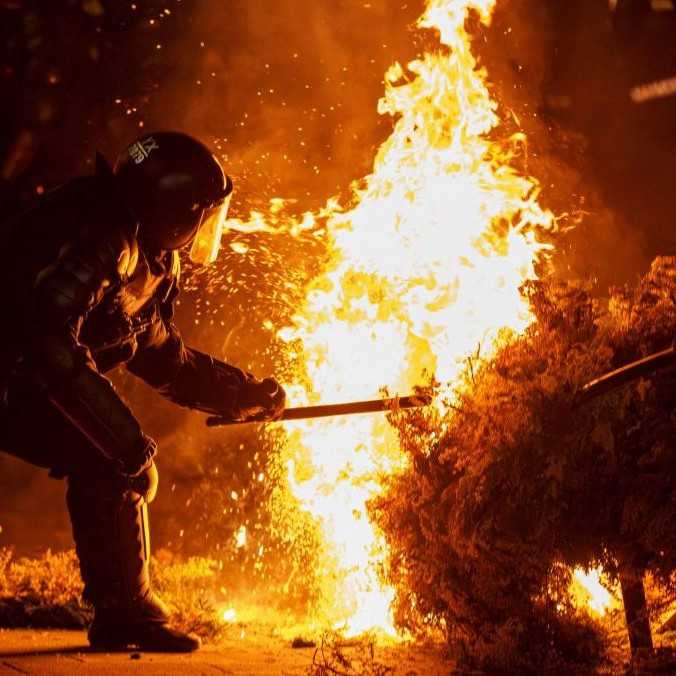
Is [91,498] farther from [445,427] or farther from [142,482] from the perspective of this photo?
[445,427]

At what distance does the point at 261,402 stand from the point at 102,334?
106 cm

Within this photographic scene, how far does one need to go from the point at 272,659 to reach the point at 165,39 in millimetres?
7130

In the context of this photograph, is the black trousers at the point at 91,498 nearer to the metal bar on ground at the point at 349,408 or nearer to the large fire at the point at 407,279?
the metal bar on ground at the point at 349,408

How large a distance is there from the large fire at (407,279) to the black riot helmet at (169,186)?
152 cm

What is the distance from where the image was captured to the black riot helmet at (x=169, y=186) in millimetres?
3934

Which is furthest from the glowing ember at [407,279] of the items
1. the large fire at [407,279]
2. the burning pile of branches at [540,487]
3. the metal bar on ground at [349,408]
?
the burning pile of branches at [540,487]

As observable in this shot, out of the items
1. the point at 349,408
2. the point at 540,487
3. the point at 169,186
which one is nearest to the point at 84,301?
the point at 169,186

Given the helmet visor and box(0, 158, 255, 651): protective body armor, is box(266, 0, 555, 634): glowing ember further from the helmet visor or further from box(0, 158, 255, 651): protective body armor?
the helmet visor

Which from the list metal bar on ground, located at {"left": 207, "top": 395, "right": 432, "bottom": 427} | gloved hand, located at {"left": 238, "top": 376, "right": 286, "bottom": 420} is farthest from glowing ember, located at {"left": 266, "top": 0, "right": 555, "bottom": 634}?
gloved hand, located at {"left": 238, "top": 376, "right": 286, "bottom": 420}

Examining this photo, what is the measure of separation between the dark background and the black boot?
385 cm

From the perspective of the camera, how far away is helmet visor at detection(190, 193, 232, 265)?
13.8ft

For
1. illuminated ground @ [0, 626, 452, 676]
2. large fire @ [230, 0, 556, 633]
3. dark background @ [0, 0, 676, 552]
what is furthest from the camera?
dark background @ [0, 0, 676, 552]

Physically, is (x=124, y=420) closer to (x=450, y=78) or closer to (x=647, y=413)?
(x=647, y=413)

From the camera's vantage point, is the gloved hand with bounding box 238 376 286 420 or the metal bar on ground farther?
the gloved hand with bounding box 238 376 286 420
